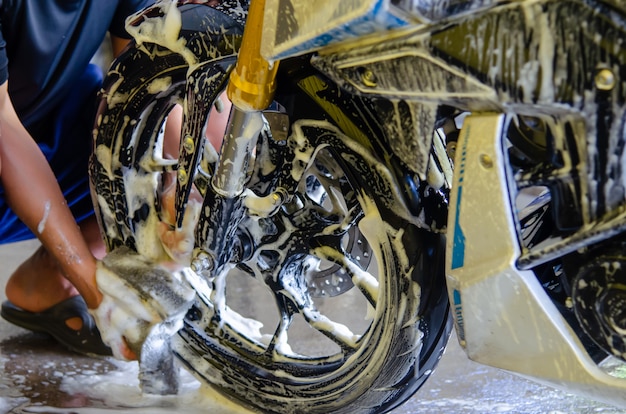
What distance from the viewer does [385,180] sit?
963mm

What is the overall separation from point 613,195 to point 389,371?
41 centimetres

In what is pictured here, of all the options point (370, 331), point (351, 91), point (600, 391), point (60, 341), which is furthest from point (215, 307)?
point (600, 391)

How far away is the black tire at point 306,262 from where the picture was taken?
990mm

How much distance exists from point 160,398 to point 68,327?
1.16 feet

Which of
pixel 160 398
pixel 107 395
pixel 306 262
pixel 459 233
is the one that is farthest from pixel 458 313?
pixel 107 395

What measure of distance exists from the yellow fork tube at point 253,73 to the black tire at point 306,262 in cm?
8

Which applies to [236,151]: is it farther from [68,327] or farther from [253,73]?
[68,327]

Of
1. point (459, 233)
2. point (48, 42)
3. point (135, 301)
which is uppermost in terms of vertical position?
point (48, 42)

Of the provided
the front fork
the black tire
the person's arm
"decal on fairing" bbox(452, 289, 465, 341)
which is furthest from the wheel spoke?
the person's arm

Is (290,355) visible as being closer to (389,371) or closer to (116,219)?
(389,371)

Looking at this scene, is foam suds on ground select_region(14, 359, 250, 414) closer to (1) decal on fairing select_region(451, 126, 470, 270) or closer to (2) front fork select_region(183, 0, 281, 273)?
(2) front fork select_region(183, 0, 281, 273)

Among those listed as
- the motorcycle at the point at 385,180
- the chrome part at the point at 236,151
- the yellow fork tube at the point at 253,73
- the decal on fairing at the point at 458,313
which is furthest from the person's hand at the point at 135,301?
the decal on fairing at the point at 458,313

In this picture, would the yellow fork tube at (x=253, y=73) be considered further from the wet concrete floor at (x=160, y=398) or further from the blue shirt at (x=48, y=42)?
the blue shirt at (x=48, y=42)

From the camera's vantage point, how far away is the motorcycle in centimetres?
76
